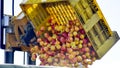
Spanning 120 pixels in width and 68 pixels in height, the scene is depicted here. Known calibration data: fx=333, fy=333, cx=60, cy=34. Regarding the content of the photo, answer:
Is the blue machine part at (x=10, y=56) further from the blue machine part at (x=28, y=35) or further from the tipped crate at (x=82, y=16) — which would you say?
the tipped crate at (x=82, y=16)

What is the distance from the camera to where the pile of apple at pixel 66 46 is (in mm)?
8398

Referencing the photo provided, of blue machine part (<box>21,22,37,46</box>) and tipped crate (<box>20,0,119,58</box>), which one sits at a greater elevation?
tipped crate (<box>20,0,119,58</box>)

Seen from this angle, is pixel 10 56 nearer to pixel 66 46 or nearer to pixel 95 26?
pixel 66 46

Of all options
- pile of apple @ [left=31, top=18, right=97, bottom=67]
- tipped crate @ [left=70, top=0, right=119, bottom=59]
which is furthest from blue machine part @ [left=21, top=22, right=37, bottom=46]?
tipped crate @ [left=70, top=0, right=119, bottom=59]

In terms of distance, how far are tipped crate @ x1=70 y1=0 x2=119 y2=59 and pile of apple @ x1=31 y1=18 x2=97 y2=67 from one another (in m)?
0.17

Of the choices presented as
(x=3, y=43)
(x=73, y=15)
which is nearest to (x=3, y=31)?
(x=3, y=43)

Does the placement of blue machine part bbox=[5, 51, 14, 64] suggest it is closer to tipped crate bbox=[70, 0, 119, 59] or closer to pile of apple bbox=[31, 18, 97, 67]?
pile of apple bbox=[31, 18, 97, 67]

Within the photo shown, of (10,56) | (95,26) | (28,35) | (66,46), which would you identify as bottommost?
(10,56)

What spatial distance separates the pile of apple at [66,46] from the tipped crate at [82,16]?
0.15 m

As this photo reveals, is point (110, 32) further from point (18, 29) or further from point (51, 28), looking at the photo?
point (18, 29)

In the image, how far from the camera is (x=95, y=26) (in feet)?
28.5

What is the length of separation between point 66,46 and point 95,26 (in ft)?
3.07

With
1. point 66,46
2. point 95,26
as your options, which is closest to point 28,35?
point 66,46

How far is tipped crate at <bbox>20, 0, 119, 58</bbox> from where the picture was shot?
8336 millimetres
